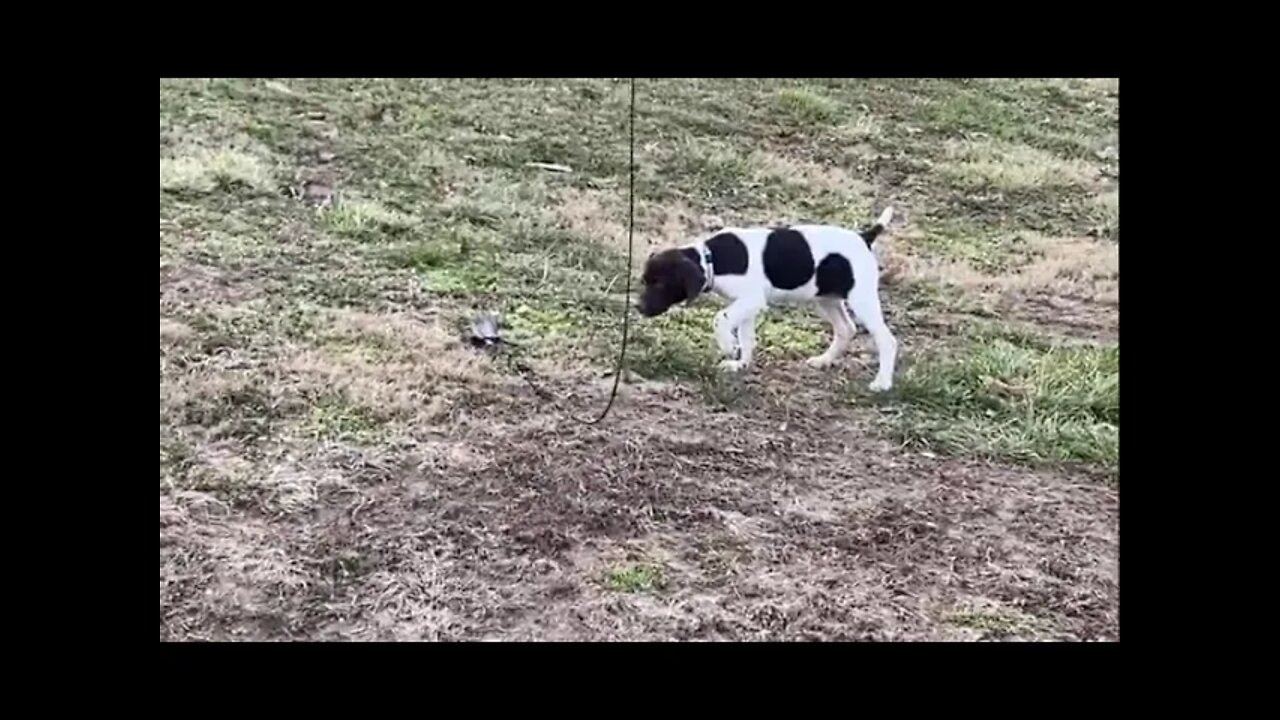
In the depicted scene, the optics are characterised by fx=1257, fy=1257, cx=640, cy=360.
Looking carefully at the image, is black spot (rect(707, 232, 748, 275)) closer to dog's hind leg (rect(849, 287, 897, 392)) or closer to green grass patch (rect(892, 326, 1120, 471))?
dog's hind leg (rect(849, 287, 897, 392))

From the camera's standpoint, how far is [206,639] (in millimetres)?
2176

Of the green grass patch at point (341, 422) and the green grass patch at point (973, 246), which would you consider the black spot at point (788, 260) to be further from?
the green grass patch at point (341, 422)

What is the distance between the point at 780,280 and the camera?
2.40 meters

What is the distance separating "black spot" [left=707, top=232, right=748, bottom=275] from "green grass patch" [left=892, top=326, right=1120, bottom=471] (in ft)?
1.27

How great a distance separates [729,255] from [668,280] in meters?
0.13

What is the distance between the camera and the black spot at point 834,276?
2406 millimetres

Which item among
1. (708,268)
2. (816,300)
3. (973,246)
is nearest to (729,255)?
(708,268)

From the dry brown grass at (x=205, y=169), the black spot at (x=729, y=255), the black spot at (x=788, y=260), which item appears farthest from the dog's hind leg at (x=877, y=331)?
the dry brown grass at (x=205, y=169)

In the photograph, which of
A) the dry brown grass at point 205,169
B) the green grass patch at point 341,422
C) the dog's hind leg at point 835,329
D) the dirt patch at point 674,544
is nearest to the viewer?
the dirt patch at point 674,544

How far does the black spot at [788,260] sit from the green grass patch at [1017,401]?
0.28 meters

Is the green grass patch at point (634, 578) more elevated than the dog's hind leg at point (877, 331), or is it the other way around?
the dog's hind leg at point (877, 331)
